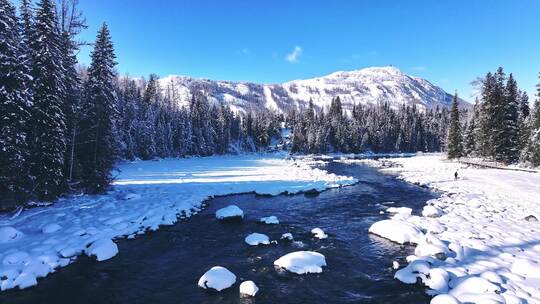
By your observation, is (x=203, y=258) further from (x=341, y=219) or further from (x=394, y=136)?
(x=394, y=136)

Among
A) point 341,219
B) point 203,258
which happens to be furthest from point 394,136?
point 203,258

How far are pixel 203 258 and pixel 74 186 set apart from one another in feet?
54.5

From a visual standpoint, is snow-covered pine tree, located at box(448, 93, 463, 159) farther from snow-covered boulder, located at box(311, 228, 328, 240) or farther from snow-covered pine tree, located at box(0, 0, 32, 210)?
snow-covered pine tree, located at box(0, 0, 32, 210)

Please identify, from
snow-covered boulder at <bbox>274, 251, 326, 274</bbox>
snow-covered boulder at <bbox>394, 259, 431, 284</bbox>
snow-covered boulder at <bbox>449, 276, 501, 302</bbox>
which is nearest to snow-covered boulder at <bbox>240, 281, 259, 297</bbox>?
snow-covered boulder at <bbox>274, 251, 326, 274</bbox>

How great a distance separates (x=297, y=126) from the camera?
12300 centimetres

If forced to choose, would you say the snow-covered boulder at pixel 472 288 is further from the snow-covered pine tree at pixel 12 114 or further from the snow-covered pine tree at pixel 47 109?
the snow-covered pine tree at pixel 47 109

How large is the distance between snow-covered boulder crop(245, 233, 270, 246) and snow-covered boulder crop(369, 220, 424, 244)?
682 cm

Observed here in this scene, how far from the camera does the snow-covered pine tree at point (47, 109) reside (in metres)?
21.9

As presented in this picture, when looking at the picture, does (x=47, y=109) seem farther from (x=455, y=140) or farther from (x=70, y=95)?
(x=455, y=140)

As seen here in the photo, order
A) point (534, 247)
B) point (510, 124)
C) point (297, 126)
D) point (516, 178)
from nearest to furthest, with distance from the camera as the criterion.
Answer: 1. point (534, 247)
2. point (516, 178)
3. point (510, 124)
4. point (297, 126)

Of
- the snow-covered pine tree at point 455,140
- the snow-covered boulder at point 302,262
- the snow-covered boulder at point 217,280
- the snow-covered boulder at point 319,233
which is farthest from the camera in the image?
the snow-covered pine tree at point 455,140

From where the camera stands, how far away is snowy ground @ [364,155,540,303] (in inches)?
470

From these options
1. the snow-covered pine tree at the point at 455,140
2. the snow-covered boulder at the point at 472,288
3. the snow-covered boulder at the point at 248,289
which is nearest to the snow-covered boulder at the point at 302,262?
the snow-covered boulder at the point at 248,289

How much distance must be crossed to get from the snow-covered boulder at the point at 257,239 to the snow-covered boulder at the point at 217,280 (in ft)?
15.1
